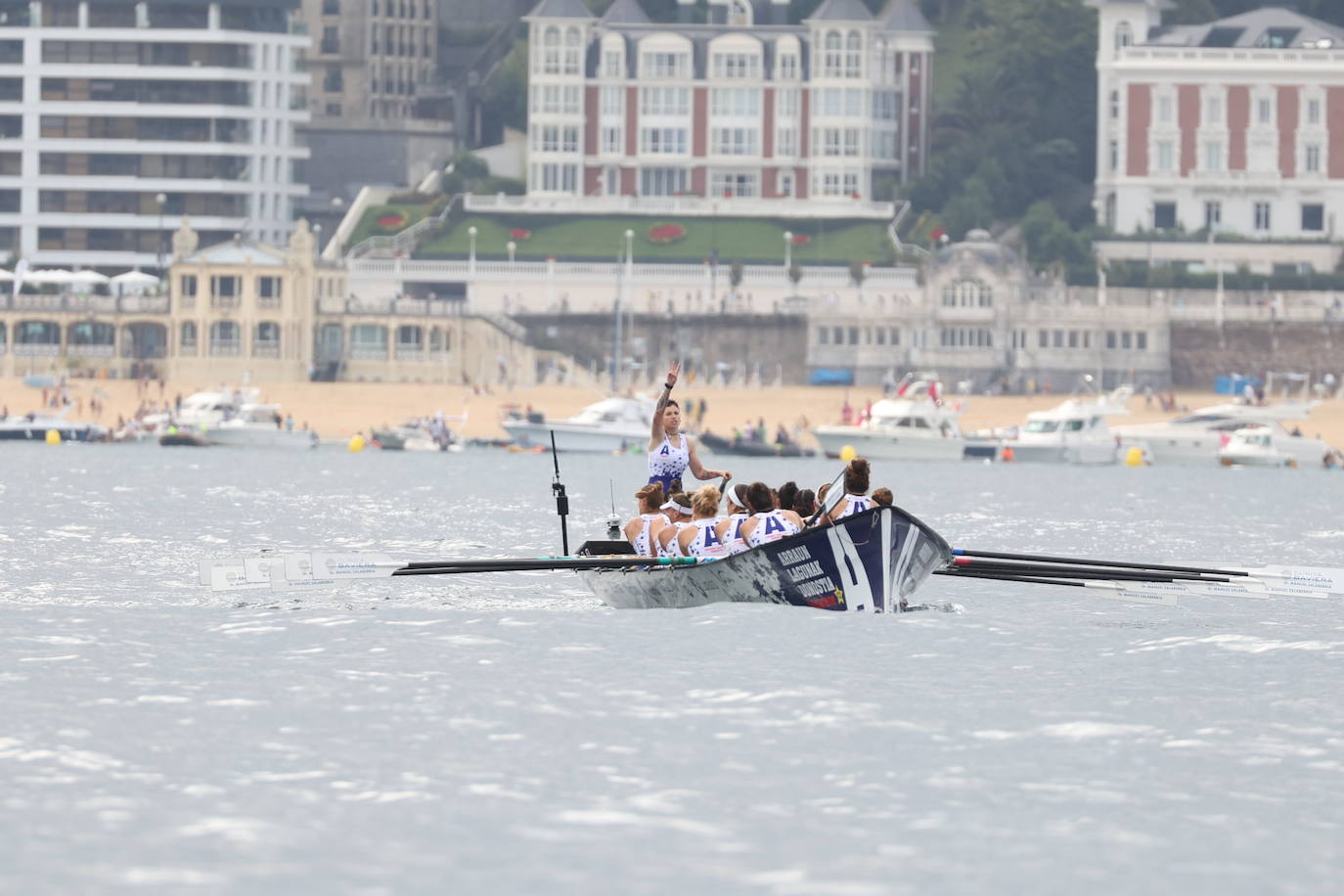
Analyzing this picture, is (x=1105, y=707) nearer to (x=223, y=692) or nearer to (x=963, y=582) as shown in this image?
(x=223, y=692)

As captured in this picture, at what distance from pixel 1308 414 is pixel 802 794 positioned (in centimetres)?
9629

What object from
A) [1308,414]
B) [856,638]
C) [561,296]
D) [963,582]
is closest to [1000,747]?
[856,638]

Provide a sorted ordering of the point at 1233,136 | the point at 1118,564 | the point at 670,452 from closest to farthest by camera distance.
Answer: the point at 670,452, the point at 1118,564, the point at 1233,136

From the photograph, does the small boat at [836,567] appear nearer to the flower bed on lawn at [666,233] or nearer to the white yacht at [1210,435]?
the white yacht at [1210,435]

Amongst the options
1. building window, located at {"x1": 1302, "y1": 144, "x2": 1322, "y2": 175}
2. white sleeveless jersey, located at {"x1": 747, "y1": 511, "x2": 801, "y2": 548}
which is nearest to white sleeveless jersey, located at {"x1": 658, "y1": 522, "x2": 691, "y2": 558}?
white sleeveless jersey, located at {"x1": 747, "y1": 511, "x2": 801, "y2": 548}

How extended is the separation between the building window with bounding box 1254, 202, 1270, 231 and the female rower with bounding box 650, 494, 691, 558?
115768mm

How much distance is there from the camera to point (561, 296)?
5778 inches

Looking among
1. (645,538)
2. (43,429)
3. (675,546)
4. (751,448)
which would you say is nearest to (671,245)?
(751,448)

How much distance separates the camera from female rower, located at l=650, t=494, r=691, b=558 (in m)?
43.2

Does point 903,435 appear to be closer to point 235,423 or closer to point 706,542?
point 235,423

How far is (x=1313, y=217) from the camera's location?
15562cm

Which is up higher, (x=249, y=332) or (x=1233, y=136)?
(x=1233, y=136)

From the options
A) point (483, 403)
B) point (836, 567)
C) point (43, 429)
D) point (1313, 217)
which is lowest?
point (836, 567)

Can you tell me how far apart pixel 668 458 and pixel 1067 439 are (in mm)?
73834
